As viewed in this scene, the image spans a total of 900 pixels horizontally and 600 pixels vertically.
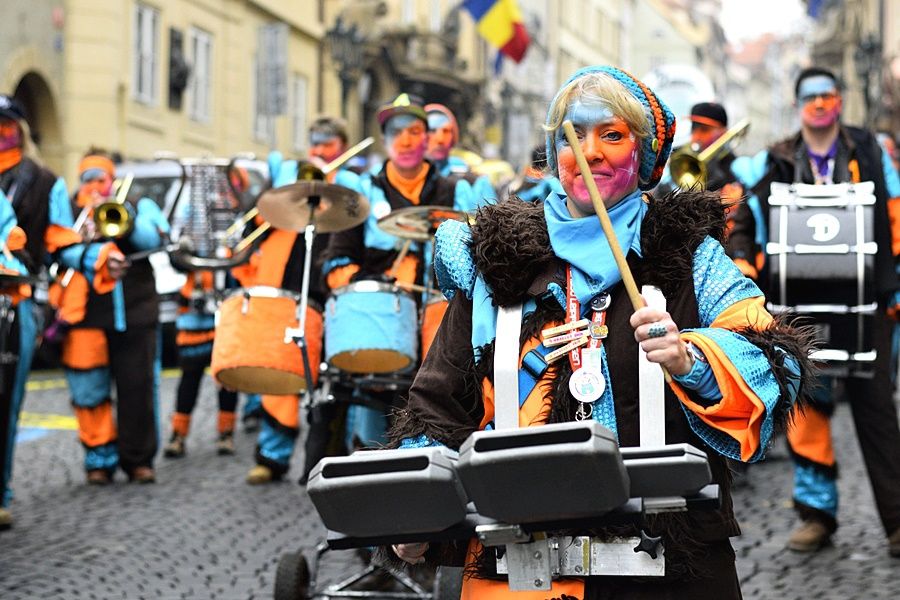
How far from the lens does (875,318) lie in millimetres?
6672

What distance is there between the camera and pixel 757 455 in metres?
2.84

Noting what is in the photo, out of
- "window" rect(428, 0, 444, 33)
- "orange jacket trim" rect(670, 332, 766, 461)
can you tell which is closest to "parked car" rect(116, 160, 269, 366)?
"orange jacket trim" rect(670, 332, 766, 461)

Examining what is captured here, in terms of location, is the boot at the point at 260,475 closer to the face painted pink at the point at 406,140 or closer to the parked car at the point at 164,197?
the face painted pink at the point at 406,140

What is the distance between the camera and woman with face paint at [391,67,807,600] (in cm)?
283

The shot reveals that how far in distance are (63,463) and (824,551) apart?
219 inches

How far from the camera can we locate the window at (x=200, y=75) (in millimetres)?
28547

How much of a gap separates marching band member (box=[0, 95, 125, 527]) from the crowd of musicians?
0.01 meters

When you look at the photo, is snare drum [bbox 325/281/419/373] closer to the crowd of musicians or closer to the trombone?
the crowd of musicians

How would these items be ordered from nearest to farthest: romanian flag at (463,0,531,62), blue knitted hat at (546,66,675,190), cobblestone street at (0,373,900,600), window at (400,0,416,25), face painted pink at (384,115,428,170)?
blue knitted hat at (546,66,675,190) < cobblestone street at (0,373,900,600) < face painted pink at (384,115,428,170) < romanian flag at (463,0,531,62) < window at (400,0,416,25)

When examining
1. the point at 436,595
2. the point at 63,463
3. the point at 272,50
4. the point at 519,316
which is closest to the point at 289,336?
the point at 436,595

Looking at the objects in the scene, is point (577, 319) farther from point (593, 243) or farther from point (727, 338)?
point (727, 338)

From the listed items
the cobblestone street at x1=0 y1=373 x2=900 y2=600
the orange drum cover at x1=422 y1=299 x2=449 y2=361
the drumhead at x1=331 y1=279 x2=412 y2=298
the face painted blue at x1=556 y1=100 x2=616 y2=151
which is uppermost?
the face painted blue at x1=556 y1=100 x2=616 y2=151

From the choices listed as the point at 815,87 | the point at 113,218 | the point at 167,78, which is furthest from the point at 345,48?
the point at 815,87

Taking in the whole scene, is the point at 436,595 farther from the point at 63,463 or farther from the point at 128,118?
the point at 128,118
